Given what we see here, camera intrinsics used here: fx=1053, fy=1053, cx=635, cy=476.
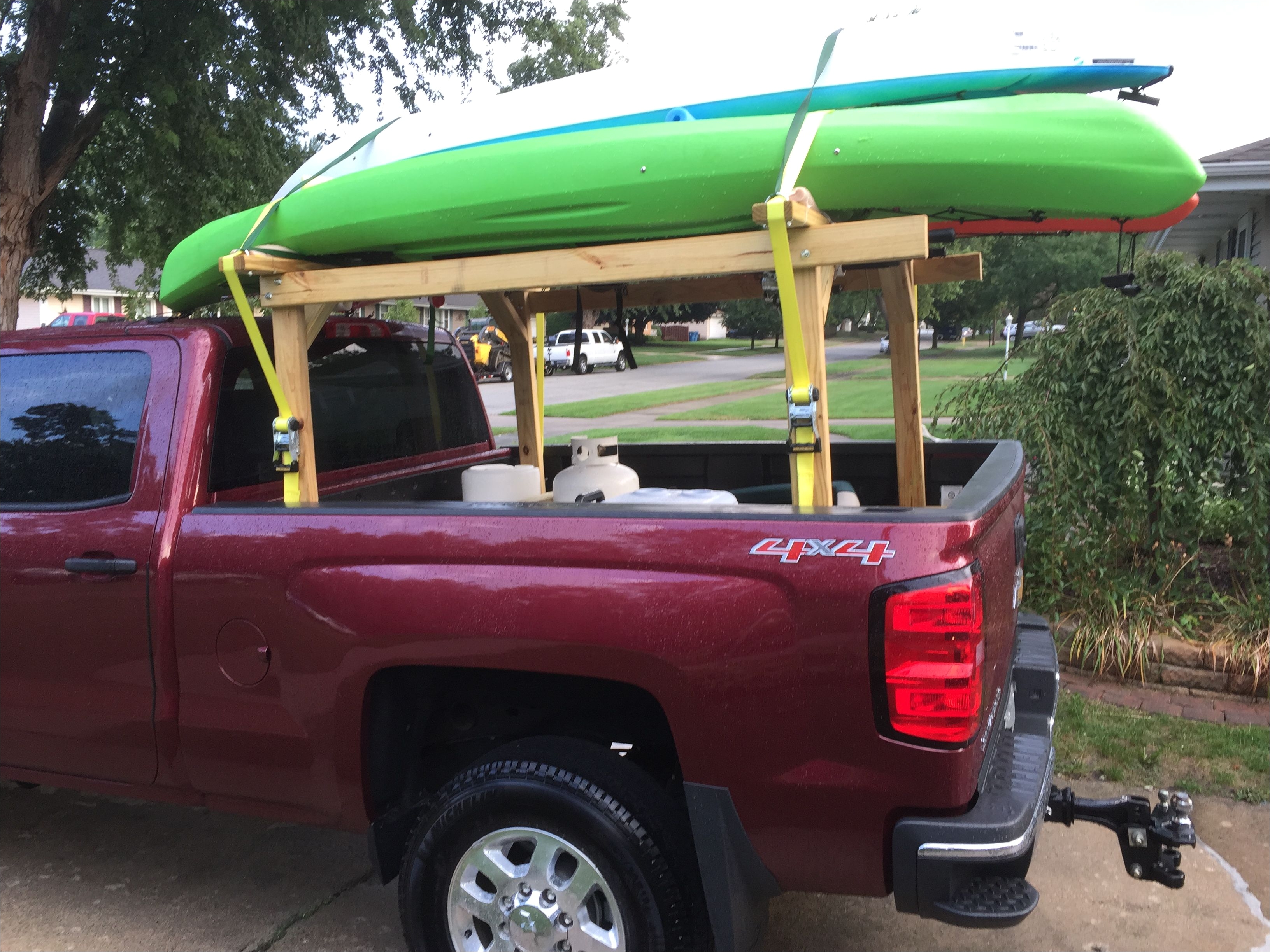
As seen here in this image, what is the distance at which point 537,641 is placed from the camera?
8.22 feet

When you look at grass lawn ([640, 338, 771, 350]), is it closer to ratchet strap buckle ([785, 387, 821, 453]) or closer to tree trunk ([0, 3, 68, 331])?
tree trunk ([0, 3, 68, 331])

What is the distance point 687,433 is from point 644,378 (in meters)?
16.6

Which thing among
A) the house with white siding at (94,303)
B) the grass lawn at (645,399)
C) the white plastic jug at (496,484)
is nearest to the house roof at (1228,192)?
the white plastic jug at (496,484)

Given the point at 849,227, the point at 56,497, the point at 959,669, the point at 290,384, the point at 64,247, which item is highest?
the point at 64,247

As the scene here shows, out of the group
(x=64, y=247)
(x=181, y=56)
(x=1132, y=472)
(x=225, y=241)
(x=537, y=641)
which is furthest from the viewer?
(x=64, y=247)

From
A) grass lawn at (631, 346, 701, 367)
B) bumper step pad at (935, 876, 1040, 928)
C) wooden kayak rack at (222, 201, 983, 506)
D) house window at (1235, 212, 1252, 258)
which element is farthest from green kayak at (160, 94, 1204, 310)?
grass lawn at (631, 346, 701, 367)

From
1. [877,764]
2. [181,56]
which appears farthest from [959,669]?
[181,56]

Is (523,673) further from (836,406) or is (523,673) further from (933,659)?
(836,406)

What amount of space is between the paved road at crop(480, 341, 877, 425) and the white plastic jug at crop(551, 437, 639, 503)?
14649 millimetres

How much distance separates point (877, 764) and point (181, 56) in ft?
28.0

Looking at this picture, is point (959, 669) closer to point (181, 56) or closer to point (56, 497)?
point (56, 497)

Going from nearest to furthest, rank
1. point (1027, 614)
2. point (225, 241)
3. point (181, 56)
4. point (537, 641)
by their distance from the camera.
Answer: point (537, 641), point (225, 241), point (1027, 614), point (181, 56)

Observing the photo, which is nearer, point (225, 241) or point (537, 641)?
point (537, 641)

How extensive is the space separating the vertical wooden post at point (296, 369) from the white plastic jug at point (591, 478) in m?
1.04
